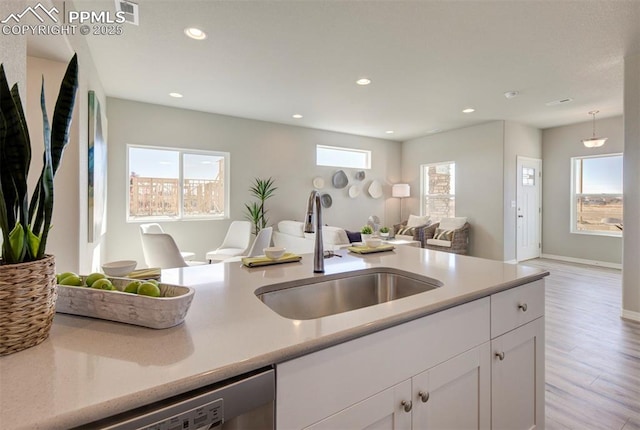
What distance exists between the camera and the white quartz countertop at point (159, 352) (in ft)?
1.76

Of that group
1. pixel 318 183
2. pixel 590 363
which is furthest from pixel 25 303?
pixel 318 183

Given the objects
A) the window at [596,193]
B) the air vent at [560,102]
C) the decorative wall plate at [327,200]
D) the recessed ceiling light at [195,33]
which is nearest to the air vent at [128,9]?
the recessed ceiling light at [195,33]

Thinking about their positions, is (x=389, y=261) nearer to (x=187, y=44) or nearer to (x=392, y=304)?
(x=392, y=304)

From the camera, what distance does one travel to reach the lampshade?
719 cm

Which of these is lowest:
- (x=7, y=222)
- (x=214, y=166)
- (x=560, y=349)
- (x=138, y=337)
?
(x=560, y=349)

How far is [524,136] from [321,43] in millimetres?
5063

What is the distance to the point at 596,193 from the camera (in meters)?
5.74

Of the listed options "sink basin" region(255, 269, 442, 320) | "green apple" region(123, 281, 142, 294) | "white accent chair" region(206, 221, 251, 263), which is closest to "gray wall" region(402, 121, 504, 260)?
"white accent chair" region(206, 221, 251, 263)

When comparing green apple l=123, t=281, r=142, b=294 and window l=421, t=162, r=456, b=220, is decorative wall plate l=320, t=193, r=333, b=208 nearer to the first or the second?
window l=421, t=162, r=456, b=220

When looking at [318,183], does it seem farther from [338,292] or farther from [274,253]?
[338,292]

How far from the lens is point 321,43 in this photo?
2863 millimetres

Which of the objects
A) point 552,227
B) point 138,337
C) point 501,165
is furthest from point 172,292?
point 552,227

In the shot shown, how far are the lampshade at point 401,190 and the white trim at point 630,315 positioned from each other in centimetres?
443

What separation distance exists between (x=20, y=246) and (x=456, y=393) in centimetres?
136
